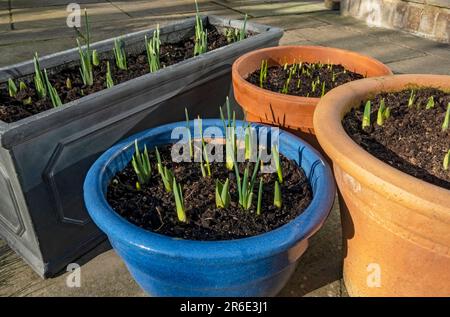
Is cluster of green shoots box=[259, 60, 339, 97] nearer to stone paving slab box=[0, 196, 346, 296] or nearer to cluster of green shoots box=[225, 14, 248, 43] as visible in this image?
cluster of green shoots box=[225, 14, 248, 43]

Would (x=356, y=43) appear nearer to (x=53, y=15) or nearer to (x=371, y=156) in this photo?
(x=371, y=156)

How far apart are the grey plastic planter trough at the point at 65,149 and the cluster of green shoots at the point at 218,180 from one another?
21 centimetres

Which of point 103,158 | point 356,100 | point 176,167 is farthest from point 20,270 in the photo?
point 356,100

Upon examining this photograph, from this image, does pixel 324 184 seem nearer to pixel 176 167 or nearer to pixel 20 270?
pixel 176 167

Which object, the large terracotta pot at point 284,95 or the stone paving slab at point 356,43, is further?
the stone paving slab at point 356,43

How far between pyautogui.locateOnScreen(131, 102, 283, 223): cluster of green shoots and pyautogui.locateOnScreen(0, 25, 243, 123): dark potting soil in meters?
0.45

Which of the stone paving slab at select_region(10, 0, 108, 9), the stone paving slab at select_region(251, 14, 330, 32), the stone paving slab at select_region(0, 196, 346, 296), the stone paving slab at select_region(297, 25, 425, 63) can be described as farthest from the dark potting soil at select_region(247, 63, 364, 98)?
the stone paving slab at select_region(10, 0, 108, 9)

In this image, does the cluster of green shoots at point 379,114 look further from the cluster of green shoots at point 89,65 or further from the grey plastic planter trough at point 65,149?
the cluster of green shoots at point 89,65

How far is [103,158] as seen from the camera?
1.39 m

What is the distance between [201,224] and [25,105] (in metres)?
0.89

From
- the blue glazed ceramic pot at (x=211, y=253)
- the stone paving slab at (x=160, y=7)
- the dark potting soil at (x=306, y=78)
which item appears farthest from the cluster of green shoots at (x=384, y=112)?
the stone paving slab at (x=160, y=7)

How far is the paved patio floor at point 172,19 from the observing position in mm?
1526

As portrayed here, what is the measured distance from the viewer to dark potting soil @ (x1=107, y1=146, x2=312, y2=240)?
1211mm

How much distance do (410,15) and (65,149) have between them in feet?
12.2
